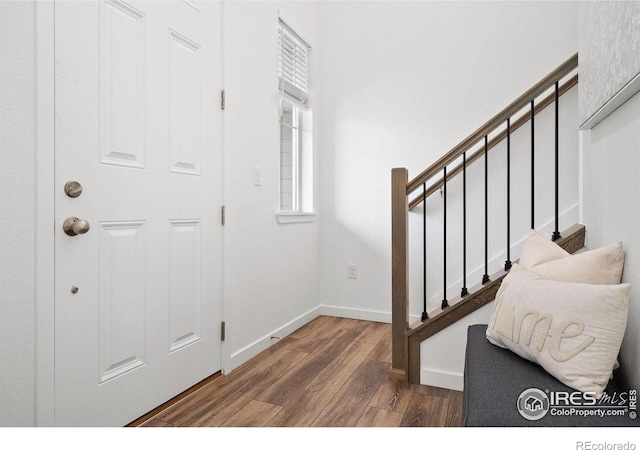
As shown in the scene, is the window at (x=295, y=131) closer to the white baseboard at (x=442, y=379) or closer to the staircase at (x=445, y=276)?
the staircase at (x=445, y=276)

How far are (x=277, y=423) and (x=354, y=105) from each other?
2.46m

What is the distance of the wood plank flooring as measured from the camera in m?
1.58

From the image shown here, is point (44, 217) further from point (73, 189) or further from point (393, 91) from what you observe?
point (393, 91)

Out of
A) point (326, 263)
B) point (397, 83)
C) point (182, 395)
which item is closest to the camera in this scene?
point (182, 395)

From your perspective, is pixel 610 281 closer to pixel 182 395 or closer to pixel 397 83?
pixel 182 395

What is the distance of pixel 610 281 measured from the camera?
46.7 inches

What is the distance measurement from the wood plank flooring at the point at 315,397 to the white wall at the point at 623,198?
77 cm

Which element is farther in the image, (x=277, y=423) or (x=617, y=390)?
(x=277, y=423)

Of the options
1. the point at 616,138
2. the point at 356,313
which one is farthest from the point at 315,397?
the point at 616,138

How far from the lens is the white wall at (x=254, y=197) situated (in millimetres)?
Answer: 2094

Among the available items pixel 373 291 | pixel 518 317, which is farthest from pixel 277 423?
pixel 373 291

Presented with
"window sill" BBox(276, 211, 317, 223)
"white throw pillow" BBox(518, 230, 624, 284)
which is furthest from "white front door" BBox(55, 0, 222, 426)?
"white throw pillow" BBox(518, 230, 624, 284)

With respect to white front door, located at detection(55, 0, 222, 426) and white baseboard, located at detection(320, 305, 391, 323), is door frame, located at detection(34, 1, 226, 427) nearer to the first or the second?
white front door, located at detection(55, 0, 222, 426)

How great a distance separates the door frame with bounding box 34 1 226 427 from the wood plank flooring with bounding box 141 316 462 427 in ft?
1.58
